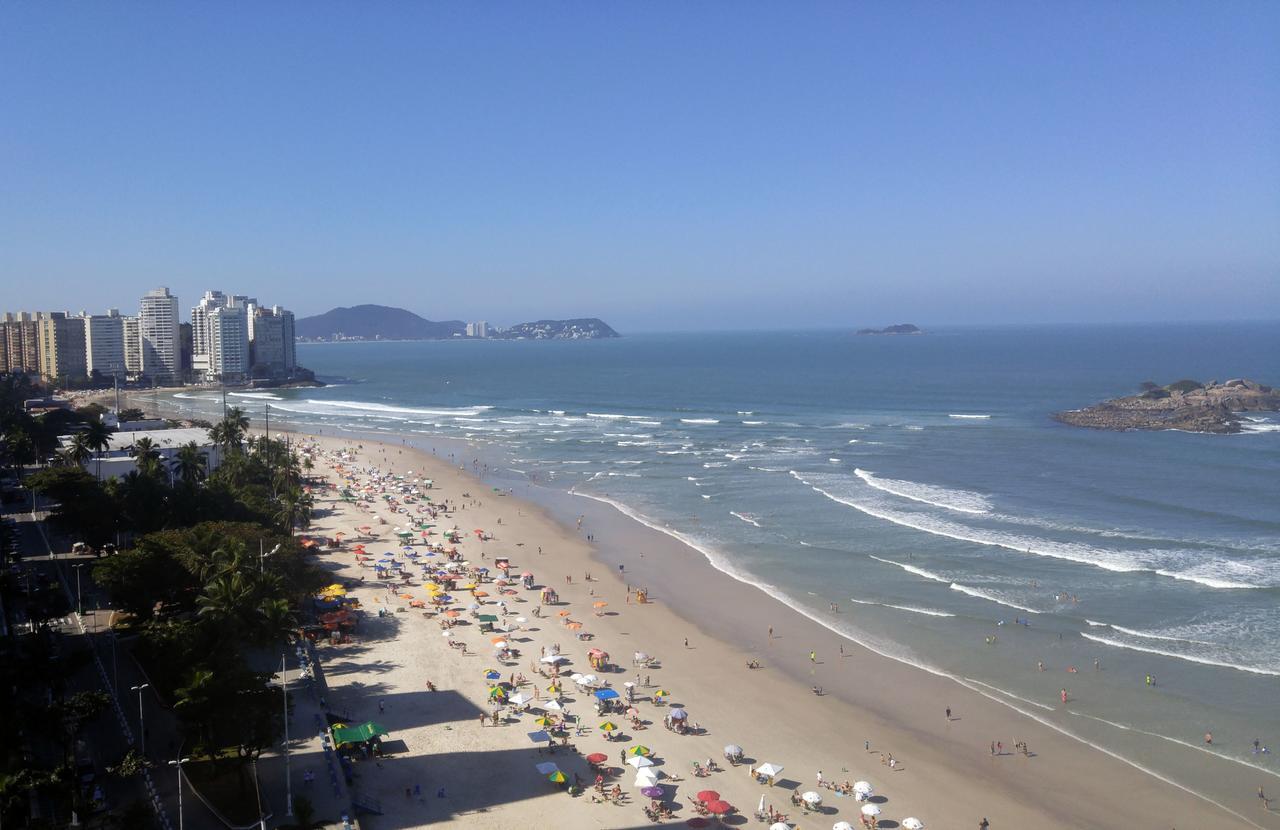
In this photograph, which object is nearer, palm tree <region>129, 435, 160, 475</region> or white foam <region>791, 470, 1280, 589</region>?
white foam <region>791, 470, 1280, 589</region>

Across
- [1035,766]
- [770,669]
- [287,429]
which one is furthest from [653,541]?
[287,429]

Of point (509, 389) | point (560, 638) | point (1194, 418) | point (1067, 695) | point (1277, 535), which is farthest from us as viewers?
point (509, 389)

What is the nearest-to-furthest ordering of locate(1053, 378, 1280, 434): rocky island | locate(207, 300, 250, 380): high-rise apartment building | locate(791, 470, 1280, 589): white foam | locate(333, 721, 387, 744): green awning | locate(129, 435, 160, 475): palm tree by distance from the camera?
locate(333, 721, 387, 744): green awning, locate(791, 470, 1280, 589): white foam, locate(129, 435, 160, 475): palm tree, locate(1053, 378, 1280, 434): rocky island, locate(207, 300, 250, 380): high-rise apartment building

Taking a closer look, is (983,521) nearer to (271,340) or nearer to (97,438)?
(97,438)

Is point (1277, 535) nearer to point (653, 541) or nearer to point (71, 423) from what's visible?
point (653, 541)

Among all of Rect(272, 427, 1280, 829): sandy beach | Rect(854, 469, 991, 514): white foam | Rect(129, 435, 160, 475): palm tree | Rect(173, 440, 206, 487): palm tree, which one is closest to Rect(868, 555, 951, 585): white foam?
Rect(272, 427, 1280, 829): sandy beach

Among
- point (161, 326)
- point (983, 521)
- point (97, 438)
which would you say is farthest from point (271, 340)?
point (983, 521)

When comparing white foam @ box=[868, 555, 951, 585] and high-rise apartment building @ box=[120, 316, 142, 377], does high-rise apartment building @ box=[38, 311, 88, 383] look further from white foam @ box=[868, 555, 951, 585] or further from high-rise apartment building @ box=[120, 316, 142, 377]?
white foam @ box=[868, 555, 951, 585]
